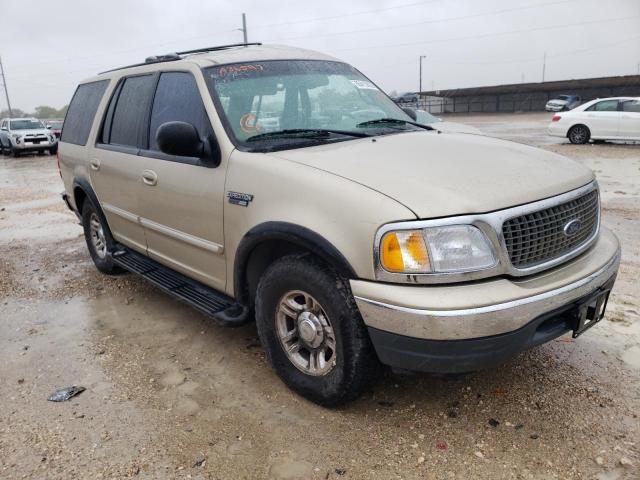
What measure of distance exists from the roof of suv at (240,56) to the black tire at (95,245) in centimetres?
145

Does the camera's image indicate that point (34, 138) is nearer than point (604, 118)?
No

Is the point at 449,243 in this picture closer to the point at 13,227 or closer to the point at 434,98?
the point at 13,227

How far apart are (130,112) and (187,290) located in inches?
62.5

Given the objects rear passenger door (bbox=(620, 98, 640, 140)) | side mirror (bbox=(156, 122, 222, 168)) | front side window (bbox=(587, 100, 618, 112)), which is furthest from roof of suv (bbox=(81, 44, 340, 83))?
front side window (bbox=(587, 100, 618, 112))

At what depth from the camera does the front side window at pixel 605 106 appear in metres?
15.6

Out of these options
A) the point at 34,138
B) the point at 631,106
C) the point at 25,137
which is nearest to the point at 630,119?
the point at 631,106

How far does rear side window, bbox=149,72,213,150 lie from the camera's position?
344 cm

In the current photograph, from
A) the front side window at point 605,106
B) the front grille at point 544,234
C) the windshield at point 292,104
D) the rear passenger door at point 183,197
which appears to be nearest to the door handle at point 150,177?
the rear passenger door at point 183,197

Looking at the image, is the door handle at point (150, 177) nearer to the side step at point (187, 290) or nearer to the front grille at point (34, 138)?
the side step at point (187, 290)

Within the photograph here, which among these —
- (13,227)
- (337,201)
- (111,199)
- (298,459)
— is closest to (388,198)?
(337,201)

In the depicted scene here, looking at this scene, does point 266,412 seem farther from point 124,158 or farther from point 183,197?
point 124,158

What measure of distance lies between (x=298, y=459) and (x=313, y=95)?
2.30 meters

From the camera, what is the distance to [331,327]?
2.67m

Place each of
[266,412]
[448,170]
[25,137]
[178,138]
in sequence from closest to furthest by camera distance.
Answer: [448,170] → [266,412] → [178,138] → [25,137]
